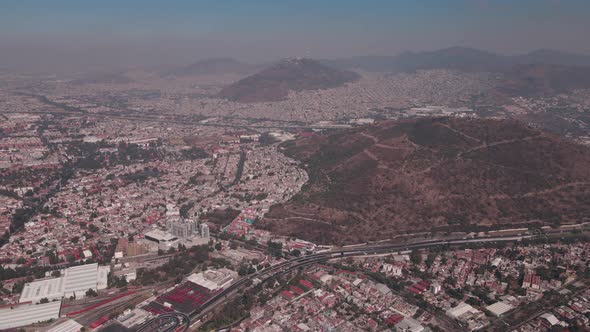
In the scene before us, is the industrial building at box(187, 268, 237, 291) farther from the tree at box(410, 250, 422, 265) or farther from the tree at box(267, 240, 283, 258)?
the tree at box(410, 250, 422, 265)

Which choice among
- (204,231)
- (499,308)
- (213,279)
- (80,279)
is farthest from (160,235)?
(499,308)

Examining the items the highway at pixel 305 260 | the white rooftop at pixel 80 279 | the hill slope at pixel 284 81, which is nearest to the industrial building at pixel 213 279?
the highway at pixel 305 260

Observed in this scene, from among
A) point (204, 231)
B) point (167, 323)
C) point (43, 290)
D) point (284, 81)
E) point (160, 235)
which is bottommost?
point (167, 323)

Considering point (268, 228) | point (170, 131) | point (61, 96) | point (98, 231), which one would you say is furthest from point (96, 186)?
point (61, 96)

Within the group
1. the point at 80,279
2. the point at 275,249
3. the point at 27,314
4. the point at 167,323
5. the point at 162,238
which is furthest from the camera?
the point at 162,238

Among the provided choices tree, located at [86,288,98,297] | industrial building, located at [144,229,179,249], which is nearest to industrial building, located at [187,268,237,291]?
industrial building, located at [144,229,179,249]

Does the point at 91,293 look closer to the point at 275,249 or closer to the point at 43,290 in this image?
the point at 43,290

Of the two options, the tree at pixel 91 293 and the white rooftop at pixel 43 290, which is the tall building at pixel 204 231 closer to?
the tree at pixel 91 293
